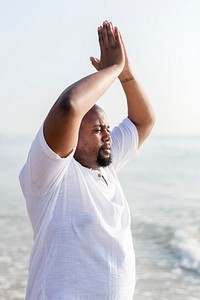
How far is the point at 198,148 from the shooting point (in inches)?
404

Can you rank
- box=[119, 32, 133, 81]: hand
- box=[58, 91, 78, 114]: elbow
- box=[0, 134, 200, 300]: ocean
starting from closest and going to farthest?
box=[58, 91, 78, 114]: elbow → box=[119, 32, 133, 81]: hand → box=[0, 134, 200, 300]: ocean

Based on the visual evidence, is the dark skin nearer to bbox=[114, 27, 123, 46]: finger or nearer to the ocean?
bbox=[114, 27, 123, 46]: finger

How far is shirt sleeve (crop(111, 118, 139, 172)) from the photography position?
104 inches

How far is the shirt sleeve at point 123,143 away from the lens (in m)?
2.65

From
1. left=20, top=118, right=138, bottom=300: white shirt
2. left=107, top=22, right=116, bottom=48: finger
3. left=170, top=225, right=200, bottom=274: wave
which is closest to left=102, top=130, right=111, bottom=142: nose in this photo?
left=20, top=118, right=138, bottom=300: white shirt

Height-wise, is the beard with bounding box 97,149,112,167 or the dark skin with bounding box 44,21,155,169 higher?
the dark skin with bounding box 44,21,155,169

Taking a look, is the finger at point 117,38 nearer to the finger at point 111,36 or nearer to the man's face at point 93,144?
the finger at point 111,36

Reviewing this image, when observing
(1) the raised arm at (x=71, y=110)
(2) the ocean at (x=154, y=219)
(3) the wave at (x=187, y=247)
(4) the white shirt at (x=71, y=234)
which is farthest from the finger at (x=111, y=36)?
(3) the wave at (x=187, y=247)

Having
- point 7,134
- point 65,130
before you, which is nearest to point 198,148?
point 7,134

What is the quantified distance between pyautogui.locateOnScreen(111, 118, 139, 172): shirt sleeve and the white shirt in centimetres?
35

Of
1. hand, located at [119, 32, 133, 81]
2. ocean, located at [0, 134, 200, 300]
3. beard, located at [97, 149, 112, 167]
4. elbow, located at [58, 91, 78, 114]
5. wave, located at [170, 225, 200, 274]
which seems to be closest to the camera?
elbow, located at [58, 91, 78, 114]

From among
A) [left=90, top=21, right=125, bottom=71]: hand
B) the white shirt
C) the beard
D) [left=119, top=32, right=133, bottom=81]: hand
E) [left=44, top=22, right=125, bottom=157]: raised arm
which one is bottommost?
the white shirt

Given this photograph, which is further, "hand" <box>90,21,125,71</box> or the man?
"hand" <box>90,21,125,71</box>

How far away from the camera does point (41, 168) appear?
84.3 inches
